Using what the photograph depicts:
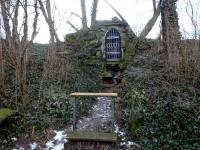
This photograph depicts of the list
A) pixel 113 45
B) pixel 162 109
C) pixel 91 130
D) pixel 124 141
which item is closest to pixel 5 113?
pixel 91 130

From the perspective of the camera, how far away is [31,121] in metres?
8.10

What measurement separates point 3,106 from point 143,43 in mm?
8481

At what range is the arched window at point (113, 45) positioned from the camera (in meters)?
14.0

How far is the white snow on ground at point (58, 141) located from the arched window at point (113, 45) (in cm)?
667

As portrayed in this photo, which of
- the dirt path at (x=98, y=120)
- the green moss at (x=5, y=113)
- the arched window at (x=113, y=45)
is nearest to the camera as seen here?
the green moss at (x=5, y=113)

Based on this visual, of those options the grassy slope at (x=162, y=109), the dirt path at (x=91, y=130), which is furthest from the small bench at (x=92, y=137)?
the grassy slope at (x=162, y=109)

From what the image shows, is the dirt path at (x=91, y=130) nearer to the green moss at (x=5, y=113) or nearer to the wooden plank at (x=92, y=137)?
the wooden plank at (x=92, y=137)

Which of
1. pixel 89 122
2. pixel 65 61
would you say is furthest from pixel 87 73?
pixel 89 122

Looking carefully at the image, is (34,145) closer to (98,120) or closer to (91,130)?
(91,130)

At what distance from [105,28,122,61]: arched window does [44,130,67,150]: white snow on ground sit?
667cm

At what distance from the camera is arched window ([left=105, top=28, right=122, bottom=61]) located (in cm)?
1398

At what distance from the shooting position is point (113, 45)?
14000 mm

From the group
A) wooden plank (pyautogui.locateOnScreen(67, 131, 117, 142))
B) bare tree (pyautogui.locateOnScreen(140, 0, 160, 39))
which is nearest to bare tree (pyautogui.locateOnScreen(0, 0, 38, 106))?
wooden plank (pyautogui.locateOnScreen(67, 131, 117, 142))

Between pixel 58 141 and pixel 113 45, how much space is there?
7.34 metres
